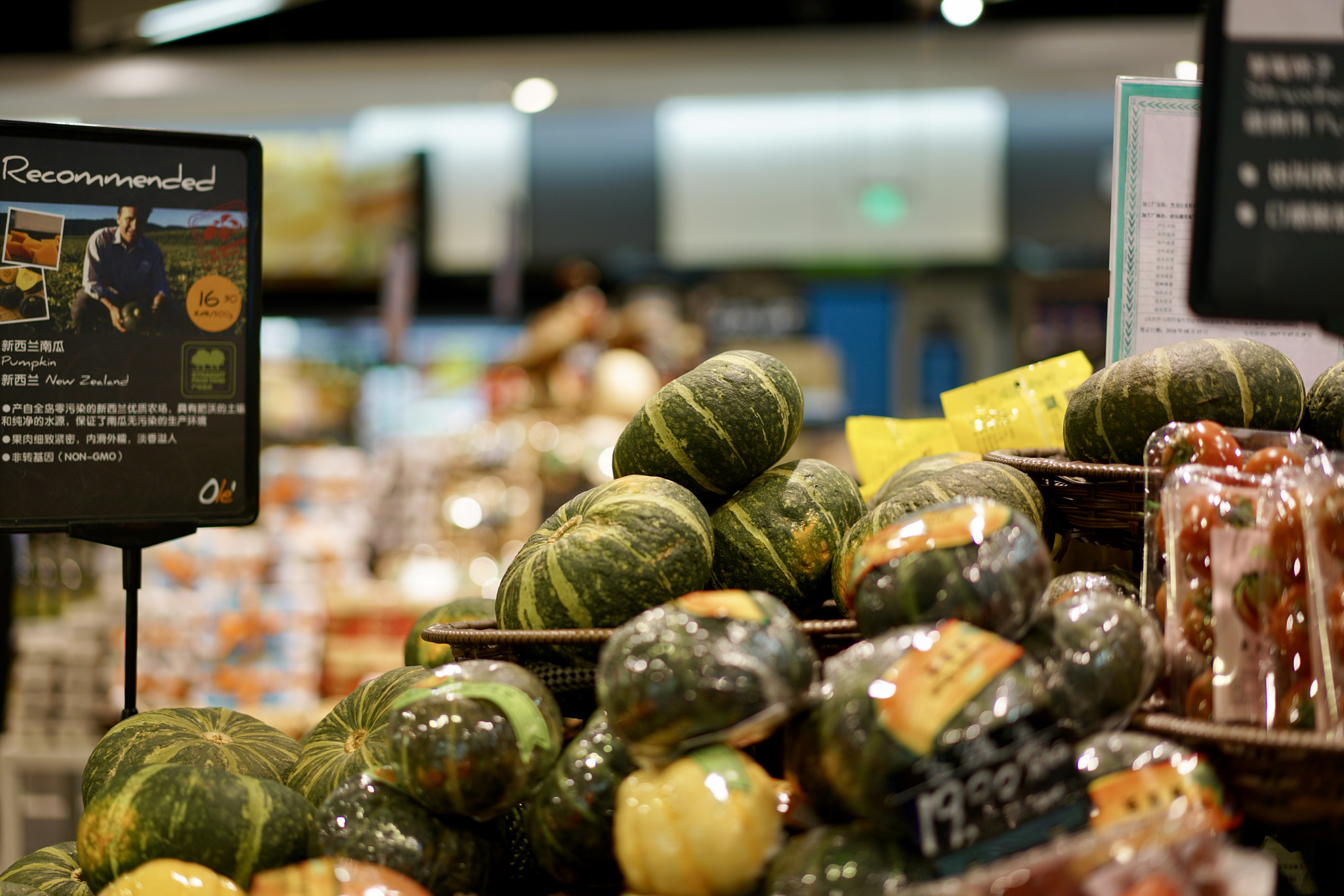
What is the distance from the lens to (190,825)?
1102 millimetres

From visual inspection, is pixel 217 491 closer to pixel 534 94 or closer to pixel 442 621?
pixel 442 621

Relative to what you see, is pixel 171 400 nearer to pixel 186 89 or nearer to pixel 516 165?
pixel 516 165

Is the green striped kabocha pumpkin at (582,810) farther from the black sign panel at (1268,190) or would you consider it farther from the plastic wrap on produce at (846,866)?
the black sign panel at (1268,190)

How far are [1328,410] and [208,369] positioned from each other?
1.43 m

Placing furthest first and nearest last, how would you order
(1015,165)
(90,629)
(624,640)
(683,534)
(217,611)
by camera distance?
(1015,165), (217,611), (90,629), (683,534), (624,640)

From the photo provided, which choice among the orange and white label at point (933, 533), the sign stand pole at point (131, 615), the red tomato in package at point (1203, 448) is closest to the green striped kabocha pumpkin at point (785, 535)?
the orange and white label at point (933, 533)

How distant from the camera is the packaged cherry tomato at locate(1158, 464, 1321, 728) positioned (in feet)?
3.38

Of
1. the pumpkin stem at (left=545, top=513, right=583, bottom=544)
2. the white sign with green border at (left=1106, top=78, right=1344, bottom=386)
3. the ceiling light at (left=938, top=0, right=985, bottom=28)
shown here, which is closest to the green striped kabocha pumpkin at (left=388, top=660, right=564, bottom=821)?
the pumpkin stem at (left=545, top=513, right=583, bottom=544)

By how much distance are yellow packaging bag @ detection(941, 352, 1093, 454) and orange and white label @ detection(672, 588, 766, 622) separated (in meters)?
0.78

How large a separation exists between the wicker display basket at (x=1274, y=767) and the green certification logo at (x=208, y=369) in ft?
3.99

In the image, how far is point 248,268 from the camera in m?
1.55

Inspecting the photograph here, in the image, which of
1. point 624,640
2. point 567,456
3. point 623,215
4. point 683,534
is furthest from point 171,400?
point 623,215

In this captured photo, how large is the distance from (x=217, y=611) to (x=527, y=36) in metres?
4.81

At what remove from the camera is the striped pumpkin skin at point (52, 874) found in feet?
3.96
